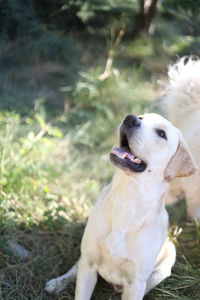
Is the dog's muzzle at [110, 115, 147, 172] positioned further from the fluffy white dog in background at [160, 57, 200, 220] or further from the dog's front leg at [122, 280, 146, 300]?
the fluffy white dog in background at [160, 57, 200, 220]

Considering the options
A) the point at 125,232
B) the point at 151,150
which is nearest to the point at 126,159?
the point at 151,150

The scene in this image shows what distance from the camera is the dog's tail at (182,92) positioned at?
3.52m

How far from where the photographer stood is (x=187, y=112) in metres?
3.64

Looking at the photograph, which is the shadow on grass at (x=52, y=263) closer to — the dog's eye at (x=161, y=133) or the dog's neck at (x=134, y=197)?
the dog's neck at (x=134, y=197)

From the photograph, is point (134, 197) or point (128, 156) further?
point (134, 197)

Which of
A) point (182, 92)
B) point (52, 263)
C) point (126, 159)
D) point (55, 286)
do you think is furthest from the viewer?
point (182, 92)

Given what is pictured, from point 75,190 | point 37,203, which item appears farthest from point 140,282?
point 75,190

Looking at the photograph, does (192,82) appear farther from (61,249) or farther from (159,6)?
(159,6)

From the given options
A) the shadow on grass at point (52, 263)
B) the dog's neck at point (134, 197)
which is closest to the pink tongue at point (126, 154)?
the dog's neck at point (134, 197)

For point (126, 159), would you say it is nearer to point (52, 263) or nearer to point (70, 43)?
point (52, 263)

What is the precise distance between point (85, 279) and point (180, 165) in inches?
33.1

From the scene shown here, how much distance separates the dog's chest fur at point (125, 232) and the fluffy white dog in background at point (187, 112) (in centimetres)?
104

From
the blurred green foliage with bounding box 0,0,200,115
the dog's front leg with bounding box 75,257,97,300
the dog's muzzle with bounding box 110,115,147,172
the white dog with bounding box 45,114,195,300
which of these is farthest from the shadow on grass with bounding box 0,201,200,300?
the blurred green foliage with bounding box 0,0,200,115

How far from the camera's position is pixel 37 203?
3314 mm
